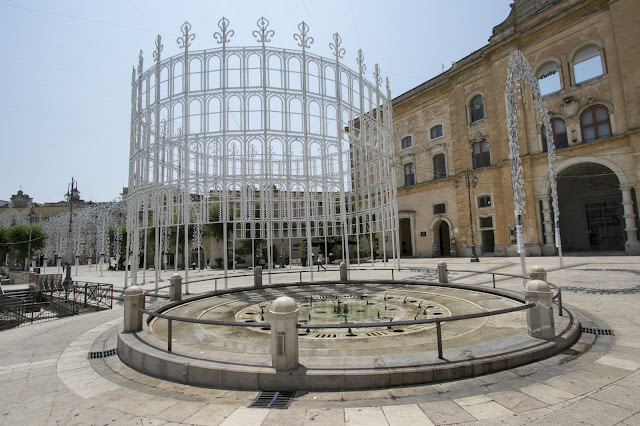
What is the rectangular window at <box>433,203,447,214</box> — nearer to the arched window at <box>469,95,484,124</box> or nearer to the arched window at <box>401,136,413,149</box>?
the arched window at <box>401,136,413,149</box>

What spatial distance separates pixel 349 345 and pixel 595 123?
29536mm

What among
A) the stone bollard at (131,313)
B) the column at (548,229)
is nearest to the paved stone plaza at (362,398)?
the stone bollard at (131,313)

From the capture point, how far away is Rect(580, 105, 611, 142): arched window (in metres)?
24.8

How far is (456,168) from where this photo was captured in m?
34.3

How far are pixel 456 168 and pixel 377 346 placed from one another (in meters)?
31.5

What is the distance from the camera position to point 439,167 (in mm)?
36469

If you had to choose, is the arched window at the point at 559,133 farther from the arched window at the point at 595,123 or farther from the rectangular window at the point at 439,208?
the rectangular window at the point at 439,208

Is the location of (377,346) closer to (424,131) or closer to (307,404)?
(307,404)

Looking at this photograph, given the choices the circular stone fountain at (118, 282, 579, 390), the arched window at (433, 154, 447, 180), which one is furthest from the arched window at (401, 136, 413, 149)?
the circular stone fountain at (118, 282, 579, 390)

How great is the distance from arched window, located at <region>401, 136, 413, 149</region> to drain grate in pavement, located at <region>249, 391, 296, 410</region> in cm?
3795

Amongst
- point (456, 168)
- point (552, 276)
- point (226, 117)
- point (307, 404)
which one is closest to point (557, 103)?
point (456, 168)

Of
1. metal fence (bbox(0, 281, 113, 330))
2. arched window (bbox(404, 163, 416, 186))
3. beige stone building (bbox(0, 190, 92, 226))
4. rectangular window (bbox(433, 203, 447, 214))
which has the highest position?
beige stone building (bbox(0, 190, 92, 226))

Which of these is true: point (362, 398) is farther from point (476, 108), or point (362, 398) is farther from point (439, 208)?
point (476, 108)

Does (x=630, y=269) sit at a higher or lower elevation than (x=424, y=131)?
lower
